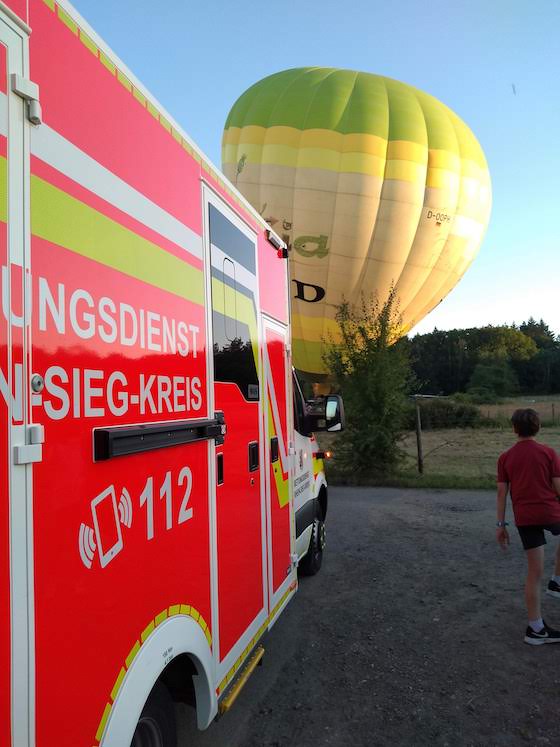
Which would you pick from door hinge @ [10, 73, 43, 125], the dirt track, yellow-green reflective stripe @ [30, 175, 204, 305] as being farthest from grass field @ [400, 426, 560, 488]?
door hinge @ [10, 73, 43, 125]

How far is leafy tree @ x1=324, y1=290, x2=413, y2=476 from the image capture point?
12195 mm

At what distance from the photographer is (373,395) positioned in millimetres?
12172

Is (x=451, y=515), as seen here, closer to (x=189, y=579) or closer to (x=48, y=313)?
(x=189, y=579)

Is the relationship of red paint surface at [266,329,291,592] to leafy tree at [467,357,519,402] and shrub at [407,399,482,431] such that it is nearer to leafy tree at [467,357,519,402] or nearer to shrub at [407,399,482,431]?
shrub at [407,399,482,431]

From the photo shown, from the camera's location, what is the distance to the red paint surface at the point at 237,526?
9.63 ft

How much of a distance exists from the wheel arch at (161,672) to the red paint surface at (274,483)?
1.32m

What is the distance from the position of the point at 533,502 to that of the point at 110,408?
3.48m

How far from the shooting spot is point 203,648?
257 cm

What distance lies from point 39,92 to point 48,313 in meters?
0.65

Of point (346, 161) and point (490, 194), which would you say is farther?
point (490, 194)

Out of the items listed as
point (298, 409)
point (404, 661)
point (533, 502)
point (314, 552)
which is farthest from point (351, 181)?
point (404, 661)

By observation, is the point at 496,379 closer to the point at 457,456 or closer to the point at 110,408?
the point at 457,456

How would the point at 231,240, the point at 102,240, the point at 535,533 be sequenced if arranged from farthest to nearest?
the point at 535,533, the point at 231,240, the point at 102,240

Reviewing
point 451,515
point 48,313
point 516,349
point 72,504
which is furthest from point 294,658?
point 516,349
